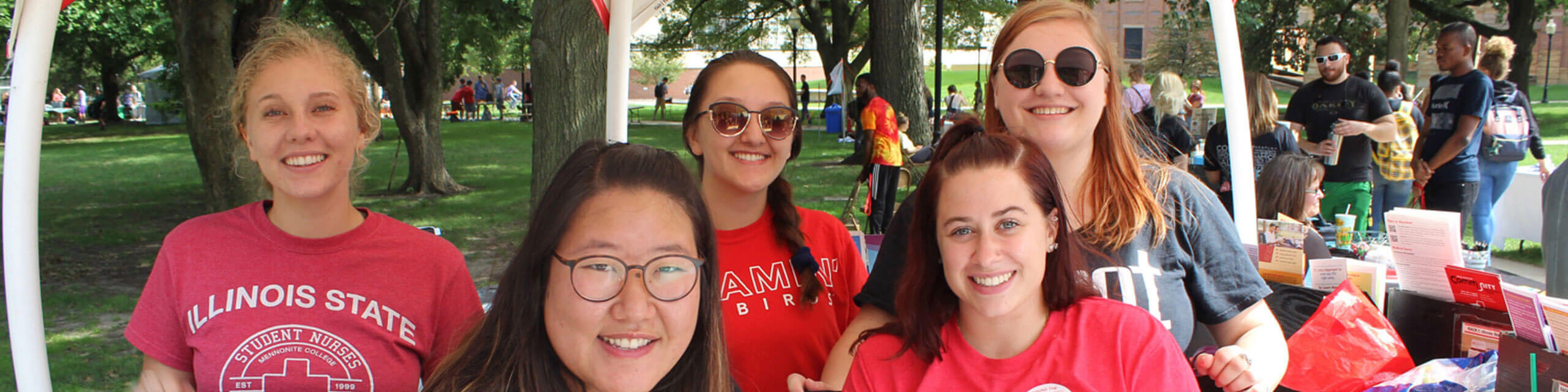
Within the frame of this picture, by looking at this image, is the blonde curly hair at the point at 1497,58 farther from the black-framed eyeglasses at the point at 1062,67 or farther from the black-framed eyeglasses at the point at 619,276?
the black-framed eyeglasses at the point at 619,276

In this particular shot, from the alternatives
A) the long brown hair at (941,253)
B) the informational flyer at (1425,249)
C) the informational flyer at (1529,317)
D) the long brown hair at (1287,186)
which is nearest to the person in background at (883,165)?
the long brown hair at (1287,186)

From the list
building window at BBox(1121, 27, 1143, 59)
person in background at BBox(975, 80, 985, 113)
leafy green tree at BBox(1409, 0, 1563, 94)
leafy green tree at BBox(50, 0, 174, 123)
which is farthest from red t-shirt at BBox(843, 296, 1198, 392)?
building window at BBox(1121, 27, 1143, 59)

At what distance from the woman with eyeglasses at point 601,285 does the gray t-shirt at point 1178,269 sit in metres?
0.57

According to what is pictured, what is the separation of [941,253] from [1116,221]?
1.46ft

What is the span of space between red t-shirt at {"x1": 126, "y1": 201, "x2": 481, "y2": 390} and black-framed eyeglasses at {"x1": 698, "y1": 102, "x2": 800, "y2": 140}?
0.73 m

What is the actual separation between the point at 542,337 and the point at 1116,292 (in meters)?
1.23

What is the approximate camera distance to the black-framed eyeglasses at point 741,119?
90.9 inches

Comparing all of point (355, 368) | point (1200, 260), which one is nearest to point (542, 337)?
point (355, 368)

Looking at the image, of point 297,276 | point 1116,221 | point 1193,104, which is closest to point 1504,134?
point 1116,221

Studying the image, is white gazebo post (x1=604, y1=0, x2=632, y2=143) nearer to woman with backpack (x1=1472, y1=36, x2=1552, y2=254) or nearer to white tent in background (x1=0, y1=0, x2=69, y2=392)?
white tent in background (x1=0, y1=0, x2=69, y2=392)

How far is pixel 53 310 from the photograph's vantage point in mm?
6555

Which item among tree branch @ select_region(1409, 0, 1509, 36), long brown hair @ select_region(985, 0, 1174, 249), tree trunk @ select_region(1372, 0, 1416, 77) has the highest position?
tree branch @ select_region(1409, 0, 1509, 36)

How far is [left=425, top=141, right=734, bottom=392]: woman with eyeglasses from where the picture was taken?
5.10 ft

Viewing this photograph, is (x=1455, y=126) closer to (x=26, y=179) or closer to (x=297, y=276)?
(x=297, y=276)
